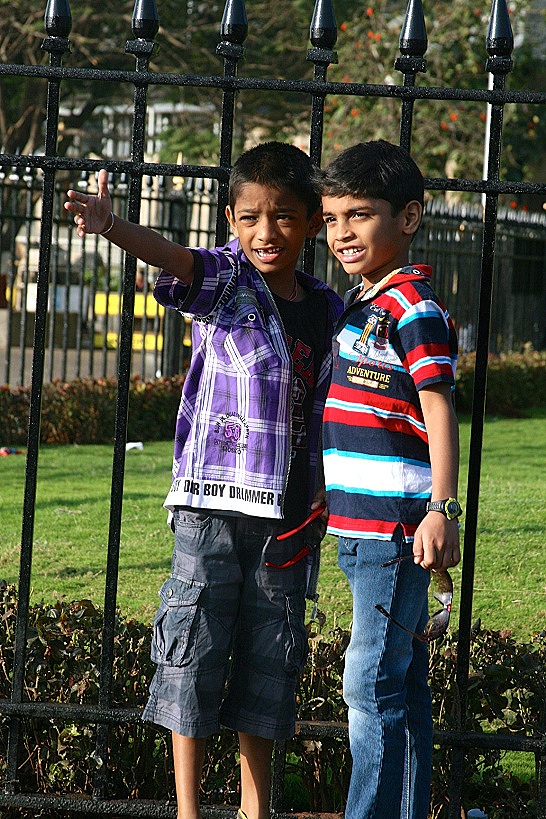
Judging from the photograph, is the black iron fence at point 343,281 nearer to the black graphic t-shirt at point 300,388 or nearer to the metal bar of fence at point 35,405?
the metal bar of fence at point 35,405

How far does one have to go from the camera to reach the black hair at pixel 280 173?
2398mm

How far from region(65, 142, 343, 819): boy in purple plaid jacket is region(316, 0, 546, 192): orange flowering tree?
473 inches

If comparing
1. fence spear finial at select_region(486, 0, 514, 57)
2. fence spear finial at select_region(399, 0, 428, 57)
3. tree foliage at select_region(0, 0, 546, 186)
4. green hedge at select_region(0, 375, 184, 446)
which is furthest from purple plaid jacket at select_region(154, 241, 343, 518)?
tree foliage at select_region(0, 0, 546, 186)

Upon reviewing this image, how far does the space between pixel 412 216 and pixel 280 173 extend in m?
0.32

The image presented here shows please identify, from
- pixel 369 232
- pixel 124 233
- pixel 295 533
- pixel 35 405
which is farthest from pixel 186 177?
pixel 295 533

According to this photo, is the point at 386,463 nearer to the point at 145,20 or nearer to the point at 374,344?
the point at 374,344

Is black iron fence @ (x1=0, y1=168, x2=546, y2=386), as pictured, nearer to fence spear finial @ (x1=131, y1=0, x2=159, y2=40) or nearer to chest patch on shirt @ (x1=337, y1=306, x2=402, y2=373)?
fence spear finial @ (x1=131, y1=0, x2=159, y2=40)

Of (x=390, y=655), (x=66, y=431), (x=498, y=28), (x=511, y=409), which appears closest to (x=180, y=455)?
(x=390, y=655)

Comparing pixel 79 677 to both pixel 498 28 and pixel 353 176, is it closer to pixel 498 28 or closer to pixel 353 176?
pixel 353 176

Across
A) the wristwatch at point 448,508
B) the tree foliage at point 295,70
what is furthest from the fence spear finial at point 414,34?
the tree foliage at point 295,70

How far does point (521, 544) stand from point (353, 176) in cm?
361

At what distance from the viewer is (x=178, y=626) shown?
7.75ft

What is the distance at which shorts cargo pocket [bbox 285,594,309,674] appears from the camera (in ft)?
7.93

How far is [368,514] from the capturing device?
225 cm
